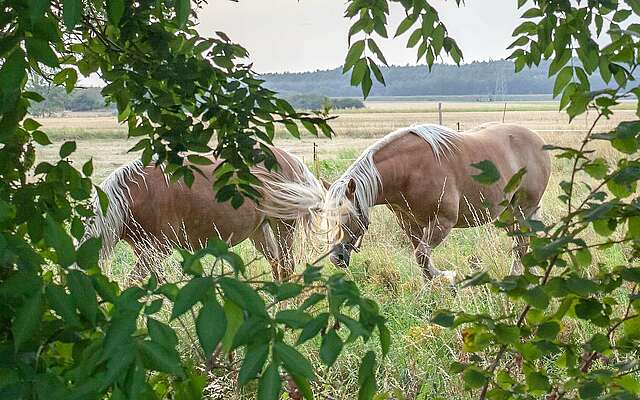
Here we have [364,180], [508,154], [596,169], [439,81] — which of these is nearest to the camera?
[596,169]

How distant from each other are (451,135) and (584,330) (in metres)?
2.10

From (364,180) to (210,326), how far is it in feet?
12.6

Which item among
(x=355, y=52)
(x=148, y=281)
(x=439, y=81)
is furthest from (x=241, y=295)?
(x=439, y=81)

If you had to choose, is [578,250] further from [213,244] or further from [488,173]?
[213,244]

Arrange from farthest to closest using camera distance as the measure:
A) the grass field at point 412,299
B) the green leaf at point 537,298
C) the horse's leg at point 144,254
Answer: the horse's leg at point 144,254 < the grass field at point 412,299 < the green leaf at point 537,298

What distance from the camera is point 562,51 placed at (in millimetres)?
1394

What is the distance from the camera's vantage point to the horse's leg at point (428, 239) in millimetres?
4297

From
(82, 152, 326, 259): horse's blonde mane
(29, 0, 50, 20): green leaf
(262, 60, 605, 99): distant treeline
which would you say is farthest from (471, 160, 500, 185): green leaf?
(262, 60, 605, 99): distant treeline

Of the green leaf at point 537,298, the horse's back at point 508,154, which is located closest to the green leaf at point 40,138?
the green leaf at point 537,298

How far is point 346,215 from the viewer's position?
4.39 meters

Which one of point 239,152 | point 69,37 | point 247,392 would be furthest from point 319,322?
point 247,392

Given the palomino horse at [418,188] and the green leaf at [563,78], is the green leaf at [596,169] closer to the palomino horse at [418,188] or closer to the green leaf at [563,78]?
the green leaf at [563,78]

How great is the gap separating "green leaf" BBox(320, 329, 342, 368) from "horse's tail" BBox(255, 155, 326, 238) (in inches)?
136

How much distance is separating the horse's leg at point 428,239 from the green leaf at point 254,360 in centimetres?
343
